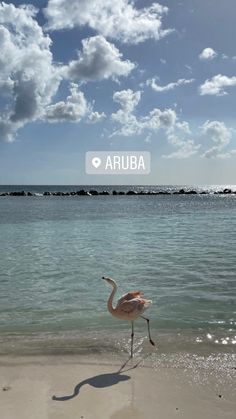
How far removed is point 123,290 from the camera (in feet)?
45.0

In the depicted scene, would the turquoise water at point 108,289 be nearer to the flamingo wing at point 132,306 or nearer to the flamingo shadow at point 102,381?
the flamingo wing at point 132,306

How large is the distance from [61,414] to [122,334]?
360cm

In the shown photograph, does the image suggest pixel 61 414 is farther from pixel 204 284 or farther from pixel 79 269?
pixel 79 269

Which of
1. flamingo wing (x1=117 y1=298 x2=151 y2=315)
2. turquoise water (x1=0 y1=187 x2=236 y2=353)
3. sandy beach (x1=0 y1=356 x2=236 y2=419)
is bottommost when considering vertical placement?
sandy beach (x1=0 y1=356 x2=236 y2=419)

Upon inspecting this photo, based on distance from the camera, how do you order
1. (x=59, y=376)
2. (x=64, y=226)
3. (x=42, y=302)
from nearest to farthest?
(x=59, y=376) < (x=42, y=302) < (x=64, y=226)

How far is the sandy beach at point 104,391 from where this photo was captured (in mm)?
6176

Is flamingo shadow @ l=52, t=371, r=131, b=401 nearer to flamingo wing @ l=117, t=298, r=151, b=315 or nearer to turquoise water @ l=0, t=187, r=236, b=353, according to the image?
flamingo wing @ l=117, t=298, r=151, b=315

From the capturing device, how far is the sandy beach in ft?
20.3

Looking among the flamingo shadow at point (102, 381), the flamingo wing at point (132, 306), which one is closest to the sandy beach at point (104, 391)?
the flamingo shadow at point (102, 381)

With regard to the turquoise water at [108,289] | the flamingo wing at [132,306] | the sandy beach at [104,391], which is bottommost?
the sandy beach at [104,391]

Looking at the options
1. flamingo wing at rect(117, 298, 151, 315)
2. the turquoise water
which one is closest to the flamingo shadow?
flamingo wing at rect(117, 298, 151, 315)

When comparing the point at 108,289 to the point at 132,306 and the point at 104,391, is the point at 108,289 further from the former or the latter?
the point at 104,391

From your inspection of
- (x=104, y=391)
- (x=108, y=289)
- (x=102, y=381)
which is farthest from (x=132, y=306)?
(x=108, y=289)

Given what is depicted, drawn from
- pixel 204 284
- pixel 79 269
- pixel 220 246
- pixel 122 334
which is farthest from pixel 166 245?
pixel 122 334
